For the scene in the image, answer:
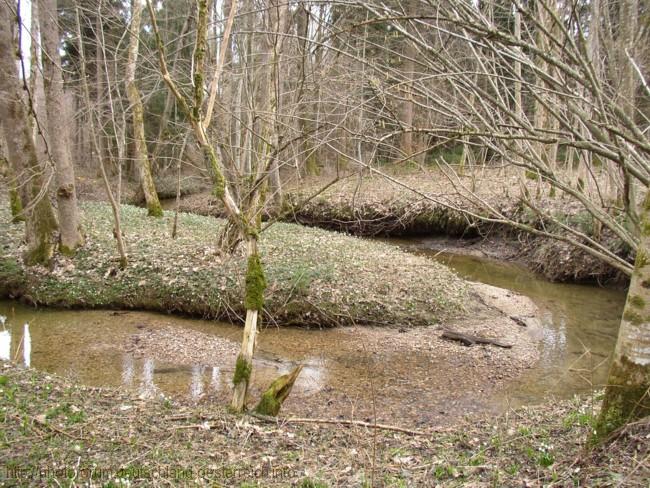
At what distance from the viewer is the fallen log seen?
25.8ft

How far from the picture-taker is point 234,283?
879 centimetres

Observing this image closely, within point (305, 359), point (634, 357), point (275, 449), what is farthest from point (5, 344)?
point (634, 357)

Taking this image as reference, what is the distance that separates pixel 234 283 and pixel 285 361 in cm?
217

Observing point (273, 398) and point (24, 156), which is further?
point (24, 156)

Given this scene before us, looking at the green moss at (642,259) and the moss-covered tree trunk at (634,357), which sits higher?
the green moss at (642,259)

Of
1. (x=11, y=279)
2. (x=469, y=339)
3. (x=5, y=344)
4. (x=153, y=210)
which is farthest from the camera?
(x=153, y=210)

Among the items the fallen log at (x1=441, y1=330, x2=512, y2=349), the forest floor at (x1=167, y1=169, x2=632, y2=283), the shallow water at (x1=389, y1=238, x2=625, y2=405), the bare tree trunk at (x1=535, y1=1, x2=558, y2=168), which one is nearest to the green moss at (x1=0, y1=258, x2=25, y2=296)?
the forest floor at (x1=167, y1=169, x2=632, y2=283)

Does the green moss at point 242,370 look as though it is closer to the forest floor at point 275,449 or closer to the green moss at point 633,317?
the forest floor at point 275,449

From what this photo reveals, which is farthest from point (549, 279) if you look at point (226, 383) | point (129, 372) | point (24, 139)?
point (24, 139)

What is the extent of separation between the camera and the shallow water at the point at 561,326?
21.3ft

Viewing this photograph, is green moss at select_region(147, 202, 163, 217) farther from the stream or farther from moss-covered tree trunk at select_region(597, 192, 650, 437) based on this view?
moss-covered tree trunk at select_region(597, 192, 650, 437)

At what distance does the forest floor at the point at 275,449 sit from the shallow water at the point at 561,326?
88cm

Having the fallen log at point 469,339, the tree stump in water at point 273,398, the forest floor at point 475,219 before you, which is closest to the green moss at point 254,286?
the tree stump in water at point 273,398

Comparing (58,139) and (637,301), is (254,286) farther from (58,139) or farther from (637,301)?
(58,139)
